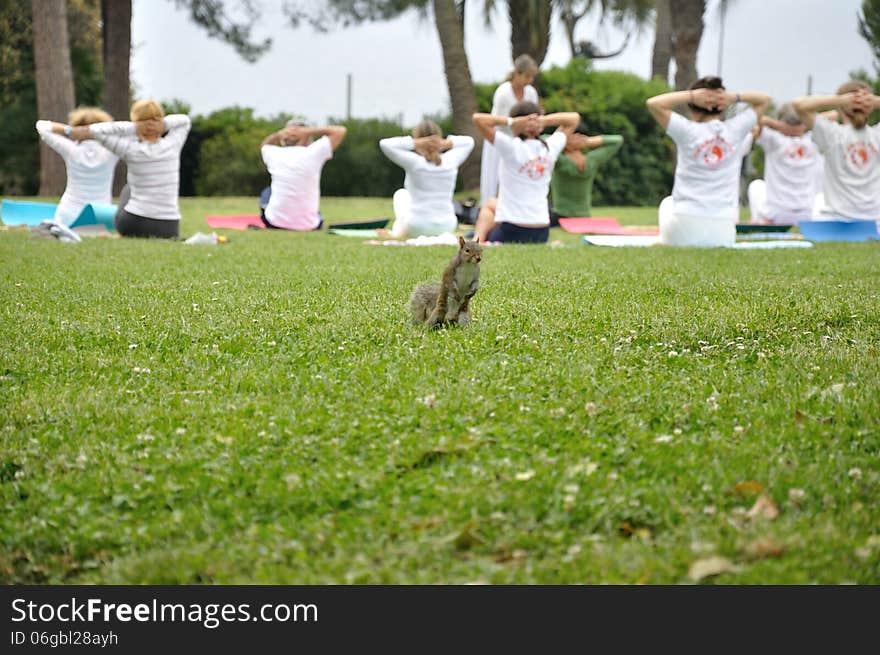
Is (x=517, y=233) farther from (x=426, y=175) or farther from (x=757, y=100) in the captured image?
(x=757, y=100)

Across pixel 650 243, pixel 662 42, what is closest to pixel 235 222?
pixel 650 243

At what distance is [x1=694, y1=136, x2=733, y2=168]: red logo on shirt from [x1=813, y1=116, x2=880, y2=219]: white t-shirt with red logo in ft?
7.11

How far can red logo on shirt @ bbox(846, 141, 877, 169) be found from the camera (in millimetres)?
13844

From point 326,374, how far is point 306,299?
2313mm

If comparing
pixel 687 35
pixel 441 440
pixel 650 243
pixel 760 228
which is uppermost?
pixel 687 35

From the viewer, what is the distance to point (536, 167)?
1298cm

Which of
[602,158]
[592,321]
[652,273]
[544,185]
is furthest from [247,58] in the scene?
[592,321]

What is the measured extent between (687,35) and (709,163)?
17.7 metres

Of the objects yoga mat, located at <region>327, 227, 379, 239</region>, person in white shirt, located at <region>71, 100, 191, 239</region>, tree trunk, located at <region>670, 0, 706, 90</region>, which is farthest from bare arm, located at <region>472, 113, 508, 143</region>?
tree trunk, located at <region>670, 0, 706, 90</region>

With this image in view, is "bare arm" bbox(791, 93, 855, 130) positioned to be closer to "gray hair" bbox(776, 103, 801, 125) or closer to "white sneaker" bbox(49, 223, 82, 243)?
"gray hair" bbox(776, 103, 801, 125)

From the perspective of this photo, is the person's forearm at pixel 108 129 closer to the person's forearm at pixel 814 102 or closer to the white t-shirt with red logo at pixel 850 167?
the person's forearm at pixel 814 102

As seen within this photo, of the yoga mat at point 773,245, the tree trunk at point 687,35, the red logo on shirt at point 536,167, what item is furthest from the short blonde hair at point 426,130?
the tree trunk at point 687,35

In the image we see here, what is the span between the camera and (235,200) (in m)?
24.9

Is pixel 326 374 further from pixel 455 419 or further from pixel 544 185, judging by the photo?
pixel 544 185
